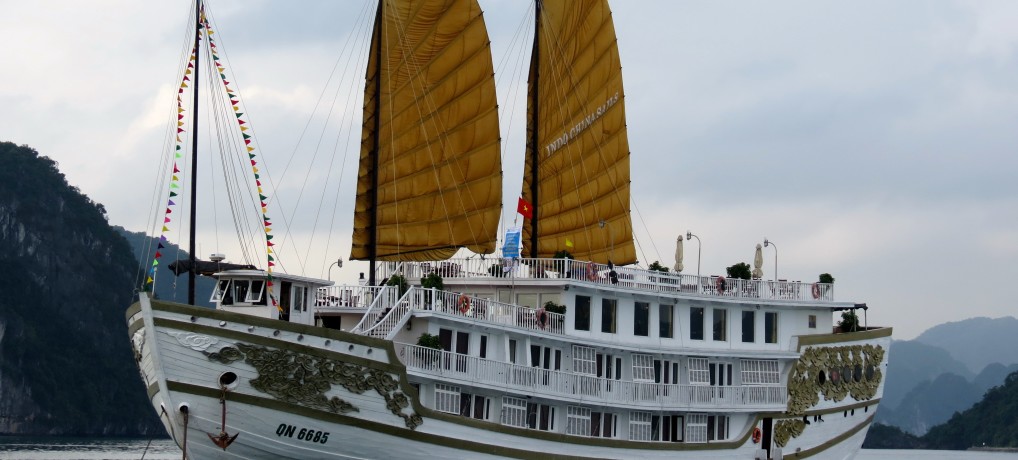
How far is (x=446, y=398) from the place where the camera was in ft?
87.7

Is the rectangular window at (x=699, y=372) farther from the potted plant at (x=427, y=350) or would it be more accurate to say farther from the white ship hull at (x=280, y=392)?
the potted plant at (x=427, y=350)

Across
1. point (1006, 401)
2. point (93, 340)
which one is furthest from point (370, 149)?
point (1006, 401)

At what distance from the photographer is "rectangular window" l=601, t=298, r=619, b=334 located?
102 ft

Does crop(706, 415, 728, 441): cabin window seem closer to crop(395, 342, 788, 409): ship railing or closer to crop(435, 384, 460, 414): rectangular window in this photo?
crop(395, 342, 788, 409): ship railing

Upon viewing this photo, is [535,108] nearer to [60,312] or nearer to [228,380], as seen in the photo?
[228,380]

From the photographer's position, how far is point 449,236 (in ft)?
115

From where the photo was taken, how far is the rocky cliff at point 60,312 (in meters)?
93.4

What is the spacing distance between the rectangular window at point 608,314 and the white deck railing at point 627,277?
46 centimetres

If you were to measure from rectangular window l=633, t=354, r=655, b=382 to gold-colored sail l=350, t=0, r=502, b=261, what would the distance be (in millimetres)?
5886

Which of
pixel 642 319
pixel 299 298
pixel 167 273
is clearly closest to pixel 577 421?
pixel 642 319

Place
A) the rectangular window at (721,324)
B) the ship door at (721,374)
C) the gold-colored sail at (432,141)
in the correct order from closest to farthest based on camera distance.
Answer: the ship door at (721,374) < the rectangular window at (721,324) < the gold-colored sail at (432,141)

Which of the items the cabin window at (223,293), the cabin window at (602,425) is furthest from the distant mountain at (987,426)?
the cabin window at (223,293)

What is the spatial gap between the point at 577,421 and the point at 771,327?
7264 mm

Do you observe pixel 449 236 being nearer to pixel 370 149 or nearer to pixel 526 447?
pixel 370 149
